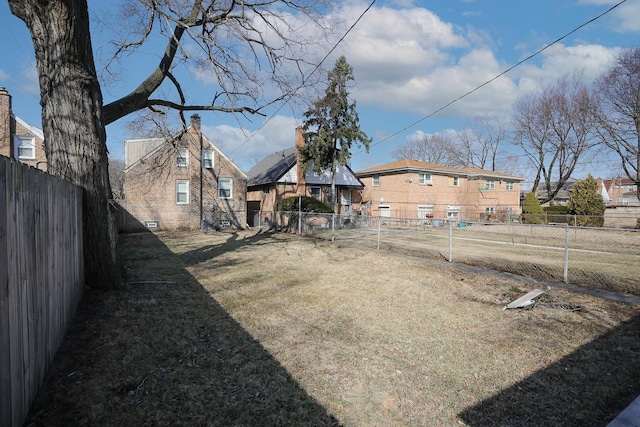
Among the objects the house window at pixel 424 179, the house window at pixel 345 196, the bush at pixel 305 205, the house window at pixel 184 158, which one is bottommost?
the bush at pixel 305 205

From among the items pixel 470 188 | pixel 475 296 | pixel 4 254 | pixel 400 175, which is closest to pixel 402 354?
pixel 475 296

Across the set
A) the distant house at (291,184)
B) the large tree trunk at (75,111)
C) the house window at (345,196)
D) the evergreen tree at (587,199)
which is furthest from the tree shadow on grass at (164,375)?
the evergreen tree at (587,199)

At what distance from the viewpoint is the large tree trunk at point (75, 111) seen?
521cm

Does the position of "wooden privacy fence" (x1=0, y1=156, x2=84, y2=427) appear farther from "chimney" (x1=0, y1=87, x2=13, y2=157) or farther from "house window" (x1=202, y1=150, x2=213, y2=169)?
"chimney" (x1=0, y1=87, x2=13, y2=157)

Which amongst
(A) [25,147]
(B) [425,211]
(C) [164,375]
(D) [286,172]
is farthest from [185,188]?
(C) [164,375]

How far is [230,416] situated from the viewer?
9.03 ft

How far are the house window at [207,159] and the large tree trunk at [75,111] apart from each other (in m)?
16.8

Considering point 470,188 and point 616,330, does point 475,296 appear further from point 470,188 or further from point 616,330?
point 470,188

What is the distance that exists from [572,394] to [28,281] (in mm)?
4674

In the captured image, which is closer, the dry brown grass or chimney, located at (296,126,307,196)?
the dry brown grass

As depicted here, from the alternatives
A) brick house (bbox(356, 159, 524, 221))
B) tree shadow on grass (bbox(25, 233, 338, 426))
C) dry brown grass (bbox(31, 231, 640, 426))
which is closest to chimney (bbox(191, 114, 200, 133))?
brick house (bbox(356, 159, 524, 221))

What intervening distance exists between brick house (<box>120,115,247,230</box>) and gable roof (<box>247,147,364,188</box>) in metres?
2.77

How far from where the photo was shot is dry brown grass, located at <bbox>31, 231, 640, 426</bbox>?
2844 millimetres

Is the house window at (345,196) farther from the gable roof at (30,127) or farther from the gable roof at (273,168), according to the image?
the gable roof at (30,127)
